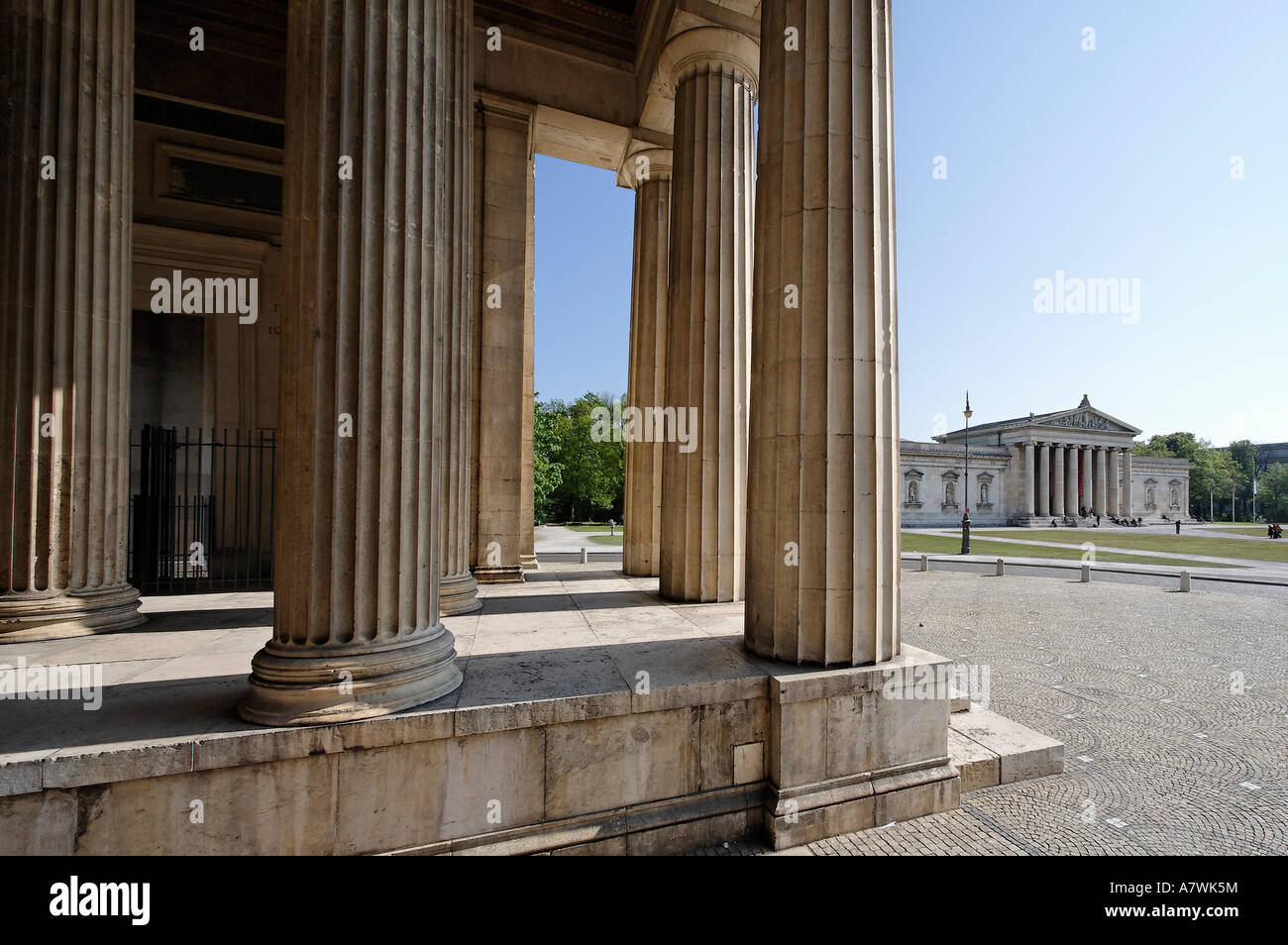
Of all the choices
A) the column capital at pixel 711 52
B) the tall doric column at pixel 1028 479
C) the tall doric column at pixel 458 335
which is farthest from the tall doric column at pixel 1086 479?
the tall doric column at pixel 458 335

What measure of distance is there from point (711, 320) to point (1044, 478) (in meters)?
90.4

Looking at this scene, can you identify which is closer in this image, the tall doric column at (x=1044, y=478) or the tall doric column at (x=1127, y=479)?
the tall doric column at (x=1044, y=478)

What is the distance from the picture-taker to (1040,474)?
267 ft

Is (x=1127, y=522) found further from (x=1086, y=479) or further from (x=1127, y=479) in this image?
(x=1127, y=479)

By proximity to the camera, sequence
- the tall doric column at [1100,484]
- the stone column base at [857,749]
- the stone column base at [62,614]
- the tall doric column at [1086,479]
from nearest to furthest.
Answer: the stone column base at [857,749]
the stone column base at [62,614]
the tall doric column at [1086,479]
the tall doric column at [1100,484]

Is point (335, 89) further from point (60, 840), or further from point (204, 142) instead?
point (204, 142)

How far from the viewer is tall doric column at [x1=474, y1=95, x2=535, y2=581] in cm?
1219

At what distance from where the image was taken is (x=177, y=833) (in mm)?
3938

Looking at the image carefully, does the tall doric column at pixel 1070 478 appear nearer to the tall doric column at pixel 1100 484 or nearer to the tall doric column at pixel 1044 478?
the tall doric column at pixel 1044 478

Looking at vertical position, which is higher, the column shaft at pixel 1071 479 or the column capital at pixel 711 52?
the column capital at pixel 711 52

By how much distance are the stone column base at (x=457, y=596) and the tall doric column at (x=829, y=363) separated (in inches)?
185

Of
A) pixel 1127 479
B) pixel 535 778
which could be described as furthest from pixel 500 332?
pixel 1127 479

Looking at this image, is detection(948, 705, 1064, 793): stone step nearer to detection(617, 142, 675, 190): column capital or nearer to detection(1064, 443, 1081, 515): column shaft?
detection(617, 142, 675, 190): column capital

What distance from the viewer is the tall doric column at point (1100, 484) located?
286 feet
